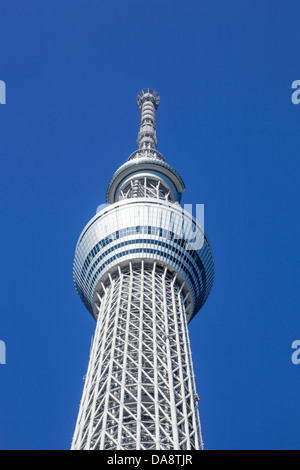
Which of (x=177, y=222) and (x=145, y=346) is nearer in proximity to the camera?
(x=145, y=346)

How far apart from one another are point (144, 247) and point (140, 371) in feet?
56.1

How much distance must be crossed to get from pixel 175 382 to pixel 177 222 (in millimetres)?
21187

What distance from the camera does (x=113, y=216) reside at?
3024 inches

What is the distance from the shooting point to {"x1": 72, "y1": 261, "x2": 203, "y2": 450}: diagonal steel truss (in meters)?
55.2

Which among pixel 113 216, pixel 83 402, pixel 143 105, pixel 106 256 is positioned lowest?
pixel 83 402

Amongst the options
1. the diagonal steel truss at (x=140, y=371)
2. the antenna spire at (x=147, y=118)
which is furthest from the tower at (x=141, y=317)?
the antenna spire at (x=147, y=118)

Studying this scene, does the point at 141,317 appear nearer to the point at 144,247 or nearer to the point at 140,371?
the point at 140,371

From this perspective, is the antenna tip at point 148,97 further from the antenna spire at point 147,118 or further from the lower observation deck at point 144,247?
the lower observation deck at point 144,247

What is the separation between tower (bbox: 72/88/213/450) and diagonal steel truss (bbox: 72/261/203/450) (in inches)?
4.4

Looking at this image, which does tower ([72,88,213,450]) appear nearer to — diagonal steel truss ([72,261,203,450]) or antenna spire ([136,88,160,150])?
diagonal steel truss ([72,261,203,450])

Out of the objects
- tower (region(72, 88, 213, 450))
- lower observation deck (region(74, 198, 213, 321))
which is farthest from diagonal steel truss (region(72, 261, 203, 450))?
lower observation deck (region(74, 198, 213, 321))

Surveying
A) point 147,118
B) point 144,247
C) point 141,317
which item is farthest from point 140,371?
point 147,118

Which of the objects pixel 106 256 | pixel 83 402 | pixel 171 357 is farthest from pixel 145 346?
pixel 106 256
